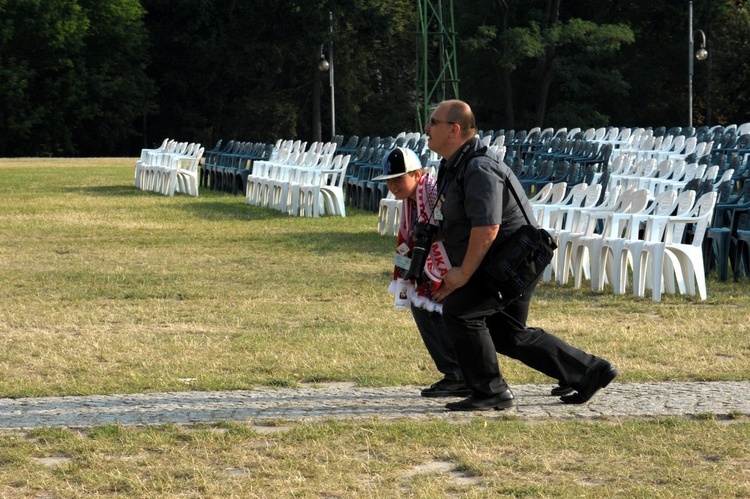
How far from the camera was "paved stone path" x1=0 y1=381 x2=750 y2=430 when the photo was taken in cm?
661

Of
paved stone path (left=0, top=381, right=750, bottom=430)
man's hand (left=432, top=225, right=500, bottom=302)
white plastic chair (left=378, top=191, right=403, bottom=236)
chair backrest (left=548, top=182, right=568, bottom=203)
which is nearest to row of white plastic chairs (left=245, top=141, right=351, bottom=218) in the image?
white plastic chair (left=378, top=191, right=403, bottom=236)

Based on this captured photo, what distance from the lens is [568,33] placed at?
184 ft

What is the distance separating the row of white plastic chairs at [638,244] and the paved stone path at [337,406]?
437cm

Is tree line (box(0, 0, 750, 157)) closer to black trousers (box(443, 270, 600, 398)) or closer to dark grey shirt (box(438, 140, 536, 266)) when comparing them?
black trousers (box(443, 270, 600, 398))

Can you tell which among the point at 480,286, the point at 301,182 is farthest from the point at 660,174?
the point at 480,286

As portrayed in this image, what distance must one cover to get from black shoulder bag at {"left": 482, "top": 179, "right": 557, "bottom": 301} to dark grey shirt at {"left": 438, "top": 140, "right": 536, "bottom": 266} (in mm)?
68

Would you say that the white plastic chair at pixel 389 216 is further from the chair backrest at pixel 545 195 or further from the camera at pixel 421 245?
the camera at pixel 421 245

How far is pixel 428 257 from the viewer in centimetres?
663

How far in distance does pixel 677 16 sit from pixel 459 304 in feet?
186

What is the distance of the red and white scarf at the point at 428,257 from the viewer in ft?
21.6

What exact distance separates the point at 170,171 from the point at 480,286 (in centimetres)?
2447

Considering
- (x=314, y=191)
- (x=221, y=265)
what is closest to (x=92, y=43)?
(x=314, y=191)

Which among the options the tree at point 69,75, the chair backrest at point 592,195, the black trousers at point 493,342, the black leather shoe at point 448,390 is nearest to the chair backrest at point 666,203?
the chair backrest at point 592,195

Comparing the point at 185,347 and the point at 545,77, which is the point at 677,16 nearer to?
the point at 545,77
